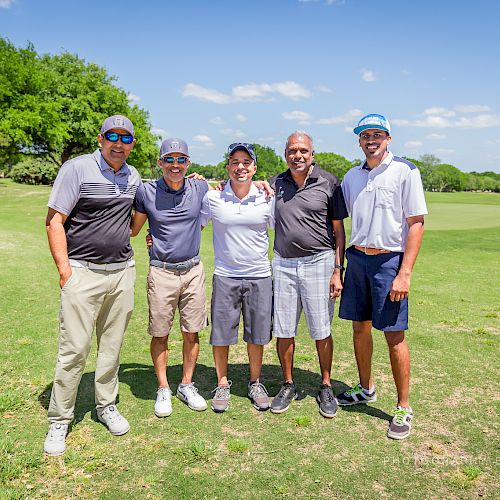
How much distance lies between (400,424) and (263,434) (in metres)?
1.22

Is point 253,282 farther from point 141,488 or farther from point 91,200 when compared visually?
point 141,488

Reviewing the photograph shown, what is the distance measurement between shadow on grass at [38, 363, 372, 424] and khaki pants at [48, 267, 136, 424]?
43 cm

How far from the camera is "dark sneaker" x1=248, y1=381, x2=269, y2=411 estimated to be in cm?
462

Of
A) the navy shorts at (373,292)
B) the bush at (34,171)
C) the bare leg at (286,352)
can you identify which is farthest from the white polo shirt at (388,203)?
the bush at (34,171)

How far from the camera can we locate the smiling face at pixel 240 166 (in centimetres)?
445

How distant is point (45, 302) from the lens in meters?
8.29

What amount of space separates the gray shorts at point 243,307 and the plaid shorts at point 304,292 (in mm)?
110

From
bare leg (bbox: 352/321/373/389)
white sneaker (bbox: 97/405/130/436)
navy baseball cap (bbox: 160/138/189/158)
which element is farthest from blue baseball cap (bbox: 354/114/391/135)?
white sneaker (bbox: 97/405/130/436)

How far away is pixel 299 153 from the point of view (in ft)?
14.3

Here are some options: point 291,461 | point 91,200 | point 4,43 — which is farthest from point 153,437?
point 4,43

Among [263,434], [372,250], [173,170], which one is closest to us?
[263,434]

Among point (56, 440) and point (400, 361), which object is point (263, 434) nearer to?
point (400, 361)

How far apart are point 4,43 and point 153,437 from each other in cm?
4076

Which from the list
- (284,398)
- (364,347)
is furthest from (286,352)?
(364,347)
